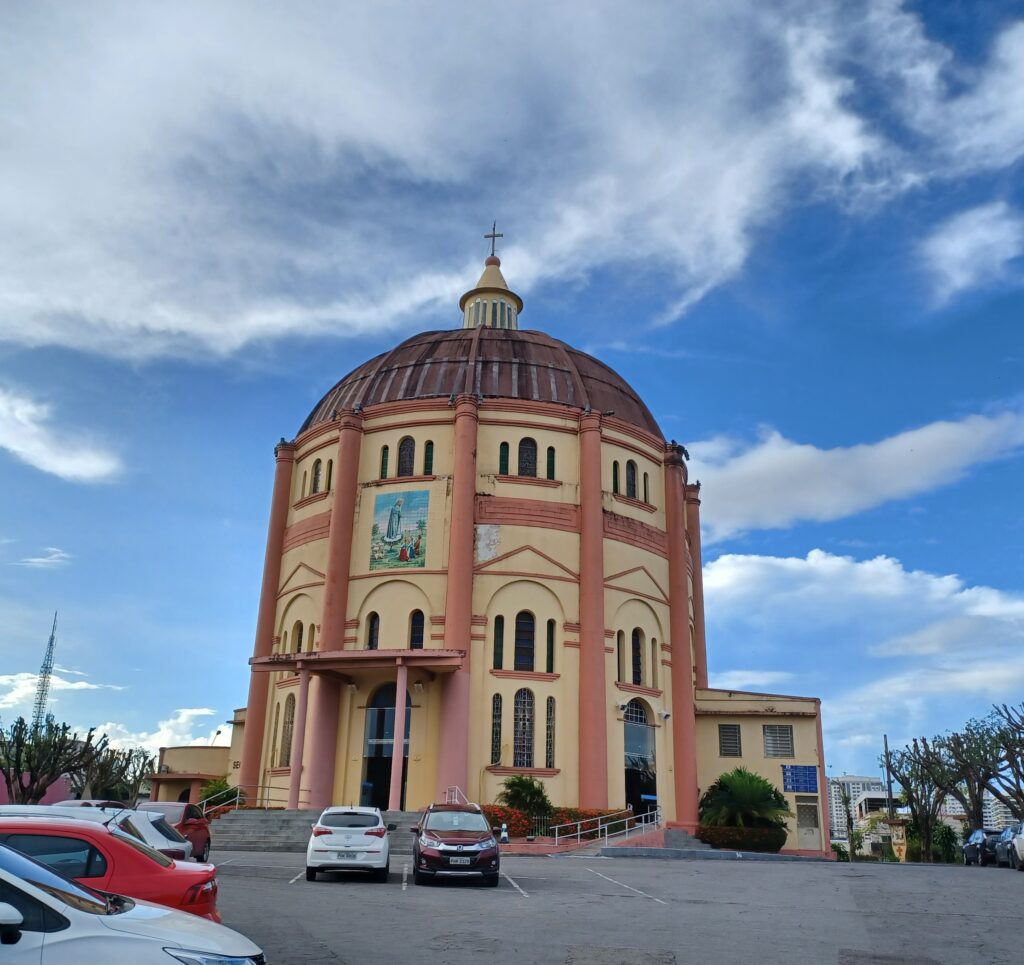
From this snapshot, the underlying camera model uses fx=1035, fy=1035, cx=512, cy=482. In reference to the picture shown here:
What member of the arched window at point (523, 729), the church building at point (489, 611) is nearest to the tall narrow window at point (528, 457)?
the church building at point (489, 611)

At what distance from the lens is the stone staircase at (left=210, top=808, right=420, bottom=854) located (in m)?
27.6

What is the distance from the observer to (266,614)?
3994cm

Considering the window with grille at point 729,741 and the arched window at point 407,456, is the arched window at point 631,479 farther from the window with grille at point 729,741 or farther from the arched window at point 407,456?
the window with grille at point 729,741

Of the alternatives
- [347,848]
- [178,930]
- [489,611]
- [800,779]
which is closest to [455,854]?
[347,848]

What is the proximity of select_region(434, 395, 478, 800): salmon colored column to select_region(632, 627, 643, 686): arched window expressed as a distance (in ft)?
22.3

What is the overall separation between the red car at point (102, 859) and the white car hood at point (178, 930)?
6.59 feet

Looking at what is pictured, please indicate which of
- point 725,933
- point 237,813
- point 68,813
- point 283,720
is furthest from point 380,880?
point 283,720

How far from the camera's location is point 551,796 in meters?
33.4

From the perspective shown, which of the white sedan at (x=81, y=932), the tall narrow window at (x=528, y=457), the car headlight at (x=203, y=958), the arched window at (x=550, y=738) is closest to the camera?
the white sedan at (x=81, y=932)

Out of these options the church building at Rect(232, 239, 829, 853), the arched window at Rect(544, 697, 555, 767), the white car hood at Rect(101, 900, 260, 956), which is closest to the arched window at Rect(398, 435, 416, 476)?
the church building at Rect(232, 239, 829, 853)

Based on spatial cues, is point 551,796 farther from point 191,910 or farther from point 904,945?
point 191,910

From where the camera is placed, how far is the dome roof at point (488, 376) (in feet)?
131

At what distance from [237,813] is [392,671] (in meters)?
6.66

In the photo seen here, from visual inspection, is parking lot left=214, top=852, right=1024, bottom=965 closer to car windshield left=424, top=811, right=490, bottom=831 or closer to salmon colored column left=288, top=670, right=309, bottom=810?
car windshield left=424, top=811, right=490, bottom=831
